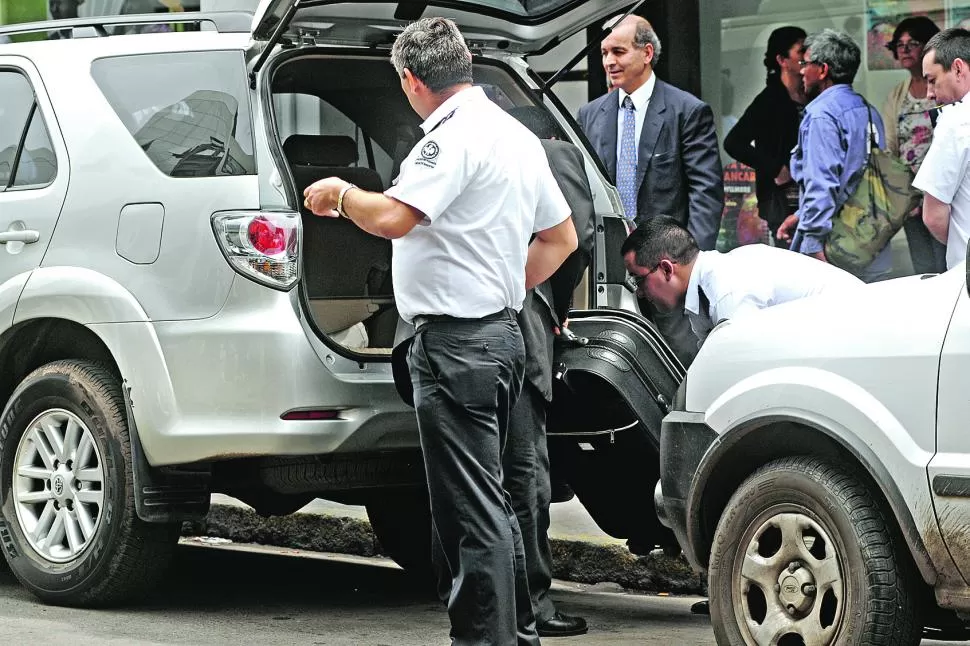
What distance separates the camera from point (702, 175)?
7.80 meters

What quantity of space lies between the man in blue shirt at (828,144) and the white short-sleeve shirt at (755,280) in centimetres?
217

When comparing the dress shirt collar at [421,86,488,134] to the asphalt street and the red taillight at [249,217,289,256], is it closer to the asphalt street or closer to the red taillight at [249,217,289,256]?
the red taillight at [249,217,289,256]

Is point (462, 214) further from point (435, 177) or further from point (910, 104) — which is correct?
point (910, 104)

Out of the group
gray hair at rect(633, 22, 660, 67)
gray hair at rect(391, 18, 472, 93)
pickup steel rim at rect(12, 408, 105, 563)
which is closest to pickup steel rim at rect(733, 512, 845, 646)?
gray hair at rect(391, 18, 472, 93)

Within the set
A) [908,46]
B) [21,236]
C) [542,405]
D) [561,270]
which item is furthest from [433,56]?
[908,46]

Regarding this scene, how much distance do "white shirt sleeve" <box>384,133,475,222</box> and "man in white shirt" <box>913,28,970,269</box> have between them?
8.33 ft

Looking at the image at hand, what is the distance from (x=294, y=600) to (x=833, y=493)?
2644 millimetres

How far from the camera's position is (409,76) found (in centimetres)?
477

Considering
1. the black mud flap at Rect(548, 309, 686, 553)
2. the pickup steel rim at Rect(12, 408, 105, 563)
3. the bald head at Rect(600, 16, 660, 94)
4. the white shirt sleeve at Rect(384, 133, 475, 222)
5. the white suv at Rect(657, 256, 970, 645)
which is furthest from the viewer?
the bald head at Rect(600, 16, 660, 94)

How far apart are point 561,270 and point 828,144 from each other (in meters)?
2.77

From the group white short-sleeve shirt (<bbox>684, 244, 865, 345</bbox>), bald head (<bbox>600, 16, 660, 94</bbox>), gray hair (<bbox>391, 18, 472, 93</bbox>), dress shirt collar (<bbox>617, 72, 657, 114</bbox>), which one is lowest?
white short-sleeve shirt (<bbox>684, 244, 865, 345</bbox>)

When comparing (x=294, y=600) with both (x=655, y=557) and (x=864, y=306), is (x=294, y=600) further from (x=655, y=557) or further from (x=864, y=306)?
(x=864, y=306)

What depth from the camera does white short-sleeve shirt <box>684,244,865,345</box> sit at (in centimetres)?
550

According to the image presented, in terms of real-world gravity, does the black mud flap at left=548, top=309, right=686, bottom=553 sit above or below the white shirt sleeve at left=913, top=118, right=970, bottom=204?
below
